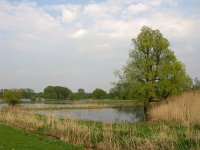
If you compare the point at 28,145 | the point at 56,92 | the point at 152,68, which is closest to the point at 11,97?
the point at 152,68

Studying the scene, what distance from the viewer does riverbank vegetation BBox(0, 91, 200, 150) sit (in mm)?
13773

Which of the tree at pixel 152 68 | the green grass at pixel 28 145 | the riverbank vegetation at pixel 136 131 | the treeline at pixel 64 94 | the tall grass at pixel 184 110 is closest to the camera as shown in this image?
the riverbank vegetation at pixel 136 131

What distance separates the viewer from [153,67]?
42500 mm

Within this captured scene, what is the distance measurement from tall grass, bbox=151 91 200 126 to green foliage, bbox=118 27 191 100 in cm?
1431

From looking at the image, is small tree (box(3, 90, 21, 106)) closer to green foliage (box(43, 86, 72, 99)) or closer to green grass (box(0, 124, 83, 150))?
green grass (box(0, 124, 83, 150))

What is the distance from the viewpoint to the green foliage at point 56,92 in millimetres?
125375

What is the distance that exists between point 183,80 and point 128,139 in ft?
102

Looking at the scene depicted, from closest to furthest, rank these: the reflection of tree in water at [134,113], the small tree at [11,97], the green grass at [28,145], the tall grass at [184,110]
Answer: the green grass at [28,145]
the tall grass at [184,110]
the reflection of tree in water at [134,113]
the small tree at [11,97]

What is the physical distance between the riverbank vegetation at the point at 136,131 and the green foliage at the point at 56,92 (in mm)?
94587

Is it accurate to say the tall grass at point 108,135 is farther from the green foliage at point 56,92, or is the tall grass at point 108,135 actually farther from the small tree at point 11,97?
the green foliage at point 56,92

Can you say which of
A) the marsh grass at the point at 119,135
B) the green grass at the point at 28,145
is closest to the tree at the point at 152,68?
the marsh grass at the point at 119,135

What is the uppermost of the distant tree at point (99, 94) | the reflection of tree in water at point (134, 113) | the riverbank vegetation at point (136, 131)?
the distant tree at point (99, 94)

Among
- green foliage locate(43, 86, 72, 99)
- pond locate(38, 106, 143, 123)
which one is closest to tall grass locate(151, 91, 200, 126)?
pond locate(38, 106, 143, 123)

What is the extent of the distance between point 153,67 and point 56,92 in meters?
92.5
